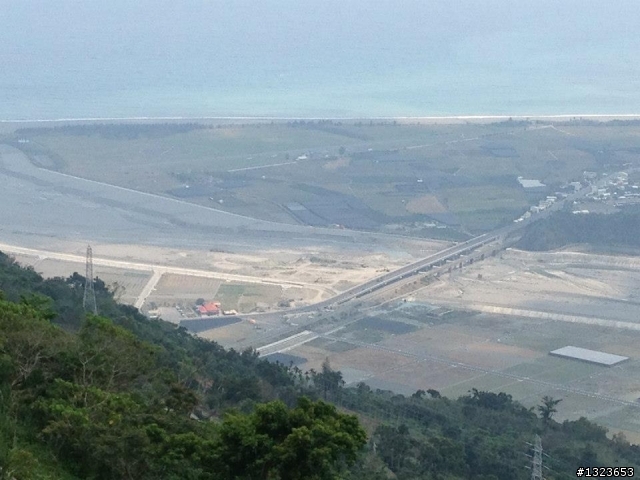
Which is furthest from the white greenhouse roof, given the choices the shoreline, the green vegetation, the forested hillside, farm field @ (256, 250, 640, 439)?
the shoreline

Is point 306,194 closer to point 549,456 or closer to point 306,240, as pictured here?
point 306,240

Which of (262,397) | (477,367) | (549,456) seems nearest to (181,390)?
(262,397)

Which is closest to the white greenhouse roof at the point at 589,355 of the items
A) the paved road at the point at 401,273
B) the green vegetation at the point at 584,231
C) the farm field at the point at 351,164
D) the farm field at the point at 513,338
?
the farm field at the point at 513,338

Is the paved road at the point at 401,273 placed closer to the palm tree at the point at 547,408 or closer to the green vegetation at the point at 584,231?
the green vegetation at the point at 584,231

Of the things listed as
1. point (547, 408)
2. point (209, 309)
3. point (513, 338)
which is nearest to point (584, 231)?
point (513, 338)

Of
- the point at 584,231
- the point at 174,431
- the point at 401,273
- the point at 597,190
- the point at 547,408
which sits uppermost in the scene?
the point at 174,431

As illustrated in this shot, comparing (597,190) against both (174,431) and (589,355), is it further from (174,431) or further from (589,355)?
(174,431)

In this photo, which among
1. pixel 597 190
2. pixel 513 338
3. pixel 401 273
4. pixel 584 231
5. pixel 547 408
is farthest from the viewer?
pixel 597 190
